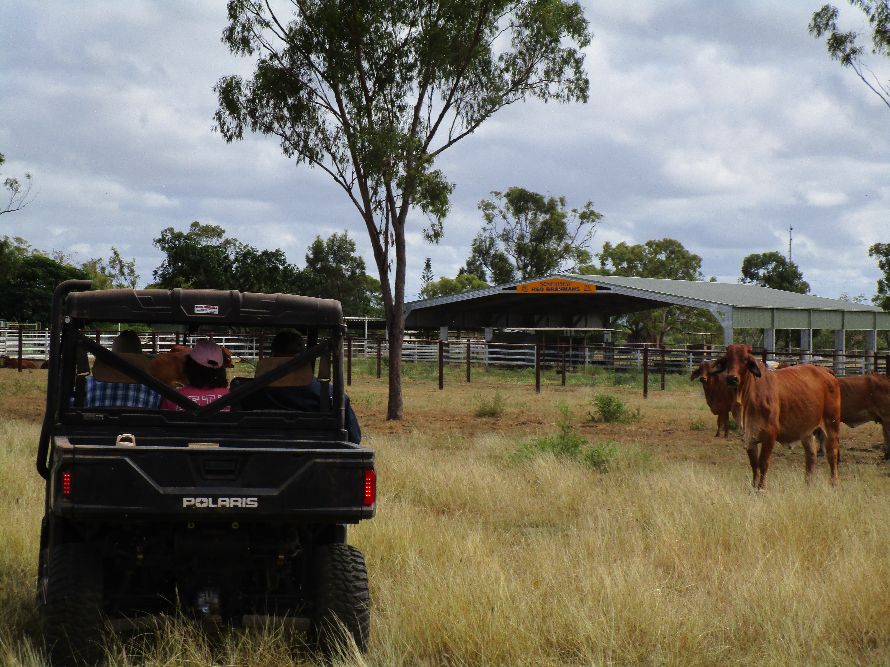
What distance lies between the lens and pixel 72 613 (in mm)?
4832

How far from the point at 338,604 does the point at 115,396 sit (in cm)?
170

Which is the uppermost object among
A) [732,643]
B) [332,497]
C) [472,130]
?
[472,130]

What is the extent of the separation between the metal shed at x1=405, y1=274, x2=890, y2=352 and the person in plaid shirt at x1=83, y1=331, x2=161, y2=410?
33602 millimetres

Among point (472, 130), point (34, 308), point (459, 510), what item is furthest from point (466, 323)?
point (459, 510)

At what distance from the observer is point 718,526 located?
8.34 meters

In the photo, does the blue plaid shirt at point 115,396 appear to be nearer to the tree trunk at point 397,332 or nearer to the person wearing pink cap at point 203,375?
the person wearing pink cap at point 203,375

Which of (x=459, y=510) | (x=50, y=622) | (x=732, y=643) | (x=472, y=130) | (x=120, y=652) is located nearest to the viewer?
(x=50, y=622)

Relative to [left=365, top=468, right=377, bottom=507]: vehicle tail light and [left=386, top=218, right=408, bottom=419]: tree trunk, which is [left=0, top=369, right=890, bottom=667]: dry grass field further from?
[left=386, top=218, right=408, bottom=419]: tree trunk

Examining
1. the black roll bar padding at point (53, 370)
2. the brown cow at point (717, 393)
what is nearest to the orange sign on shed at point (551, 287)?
the brown cow at point (717, 393)

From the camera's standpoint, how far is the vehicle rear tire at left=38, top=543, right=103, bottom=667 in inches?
190

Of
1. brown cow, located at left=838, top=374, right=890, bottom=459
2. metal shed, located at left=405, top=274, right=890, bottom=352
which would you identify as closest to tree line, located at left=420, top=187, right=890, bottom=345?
metal shed, located at left=405, top=274, right=890, bottom=352

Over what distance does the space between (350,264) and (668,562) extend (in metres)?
71.9

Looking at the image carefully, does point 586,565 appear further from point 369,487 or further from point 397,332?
point 397,332

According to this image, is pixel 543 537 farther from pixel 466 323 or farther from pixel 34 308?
pixel 34 308
